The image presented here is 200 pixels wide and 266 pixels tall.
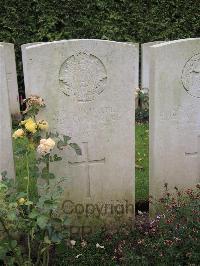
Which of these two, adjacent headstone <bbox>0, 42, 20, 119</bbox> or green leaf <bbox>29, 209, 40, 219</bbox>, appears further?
adjacent headstone <bbox>0, 42, 20, 119</bbox>

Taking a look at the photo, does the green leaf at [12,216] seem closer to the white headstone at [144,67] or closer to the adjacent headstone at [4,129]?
the adjacent headstone at [4,129]

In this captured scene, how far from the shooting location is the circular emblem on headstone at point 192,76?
3.60 metres

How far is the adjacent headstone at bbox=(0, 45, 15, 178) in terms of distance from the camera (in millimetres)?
3260

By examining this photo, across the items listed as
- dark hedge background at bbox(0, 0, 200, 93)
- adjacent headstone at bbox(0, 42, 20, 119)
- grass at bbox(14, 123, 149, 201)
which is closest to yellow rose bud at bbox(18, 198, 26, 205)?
grass at bbox(14, 123, 149, 201)

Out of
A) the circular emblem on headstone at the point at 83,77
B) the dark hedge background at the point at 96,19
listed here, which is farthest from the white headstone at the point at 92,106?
the dark hedge background at the point at 96,19

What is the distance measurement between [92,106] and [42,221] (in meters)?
1.16

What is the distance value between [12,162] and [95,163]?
2.34 feet

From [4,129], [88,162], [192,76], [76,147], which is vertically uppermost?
[192,76]

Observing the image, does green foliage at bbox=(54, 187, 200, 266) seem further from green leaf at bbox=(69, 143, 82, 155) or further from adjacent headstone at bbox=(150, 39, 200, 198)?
green leaf at bbox=(69, 143, 82, 155)

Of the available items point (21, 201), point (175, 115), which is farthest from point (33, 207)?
point (175, 115)

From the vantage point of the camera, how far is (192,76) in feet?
12.0

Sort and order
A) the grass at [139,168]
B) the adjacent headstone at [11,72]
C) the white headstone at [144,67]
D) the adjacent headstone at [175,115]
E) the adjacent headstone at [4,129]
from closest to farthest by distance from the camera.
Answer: the adjacent headstone at [4,129] < the adjacent headstone at [175,115] < the grass at [139,168] < the adjacent headstone at [11,72] < the white headstone at [144,67]

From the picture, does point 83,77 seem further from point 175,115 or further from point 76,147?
point 175,115

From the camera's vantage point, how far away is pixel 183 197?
12.9 ft
